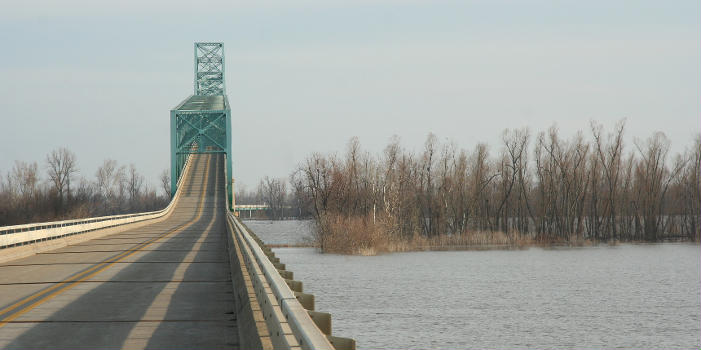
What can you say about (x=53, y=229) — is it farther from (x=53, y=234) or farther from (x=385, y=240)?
(x=385, y=240)

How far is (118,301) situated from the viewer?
1466 centimetres

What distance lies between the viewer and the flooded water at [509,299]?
2680 cm

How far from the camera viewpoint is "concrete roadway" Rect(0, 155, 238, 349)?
1062 centimetres

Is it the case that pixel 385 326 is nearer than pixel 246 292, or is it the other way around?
pixel 246 292

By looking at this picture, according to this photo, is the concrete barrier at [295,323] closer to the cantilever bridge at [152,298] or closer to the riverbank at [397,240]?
the cantilever bridge at [152,298]

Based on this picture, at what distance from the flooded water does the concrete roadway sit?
729 centimetres

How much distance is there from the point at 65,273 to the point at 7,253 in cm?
643

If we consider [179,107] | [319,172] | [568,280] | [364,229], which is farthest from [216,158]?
[568,280]

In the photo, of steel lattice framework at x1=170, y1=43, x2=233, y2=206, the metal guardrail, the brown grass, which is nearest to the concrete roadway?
the metal guardrail

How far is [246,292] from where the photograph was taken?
12.4 m

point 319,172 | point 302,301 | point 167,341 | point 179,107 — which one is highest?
point 179,107

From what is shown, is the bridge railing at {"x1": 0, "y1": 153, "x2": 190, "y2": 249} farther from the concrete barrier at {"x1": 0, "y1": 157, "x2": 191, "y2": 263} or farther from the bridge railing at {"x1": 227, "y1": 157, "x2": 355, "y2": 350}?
the bridge railing at {"x1": 227, "y1": 157, "x2": 355, "y2": 350}

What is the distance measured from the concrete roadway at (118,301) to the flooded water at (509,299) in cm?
729

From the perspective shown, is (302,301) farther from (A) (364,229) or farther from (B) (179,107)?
(B) (179,107)
